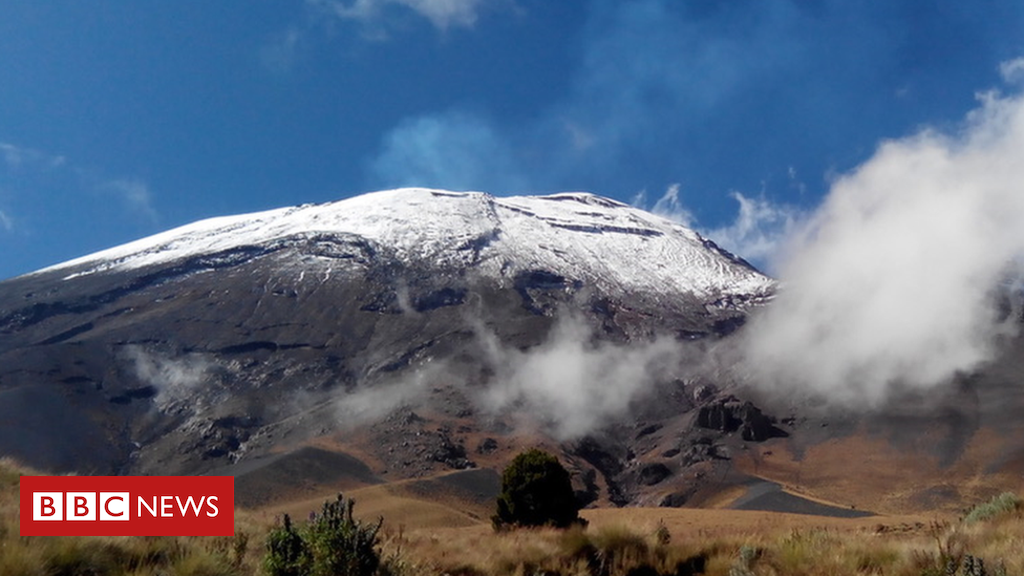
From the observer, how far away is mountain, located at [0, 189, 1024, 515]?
3482 inches

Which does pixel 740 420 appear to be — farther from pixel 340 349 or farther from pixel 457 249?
pixel 457 249

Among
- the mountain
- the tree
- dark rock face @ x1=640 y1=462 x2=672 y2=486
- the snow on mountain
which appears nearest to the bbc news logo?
the tree

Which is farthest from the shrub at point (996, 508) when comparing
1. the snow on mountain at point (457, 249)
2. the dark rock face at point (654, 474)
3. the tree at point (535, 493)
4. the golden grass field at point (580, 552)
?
the snow on mountain at point (457, 249)

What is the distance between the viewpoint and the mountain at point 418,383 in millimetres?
88438

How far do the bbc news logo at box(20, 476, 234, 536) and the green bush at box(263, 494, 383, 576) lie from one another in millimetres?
1268

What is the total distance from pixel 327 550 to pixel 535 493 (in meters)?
37.4

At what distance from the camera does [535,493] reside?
42906mm

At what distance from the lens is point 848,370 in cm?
11181

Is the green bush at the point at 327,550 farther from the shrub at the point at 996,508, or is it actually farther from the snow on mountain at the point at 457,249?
the snow on mountain at the point at 457,249

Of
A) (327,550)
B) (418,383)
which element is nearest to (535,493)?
(327,550)

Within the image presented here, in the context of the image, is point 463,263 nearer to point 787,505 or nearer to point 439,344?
point 439,344

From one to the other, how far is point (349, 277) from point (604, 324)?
4834cm

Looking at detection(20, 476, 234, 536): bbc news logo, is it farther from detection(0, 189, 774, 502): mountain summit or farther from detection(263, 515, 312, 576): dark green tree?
detection(0, 189, 774, 502): mountain summit

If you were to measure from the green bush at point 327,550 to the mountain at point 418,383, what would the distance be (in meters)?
71.2
